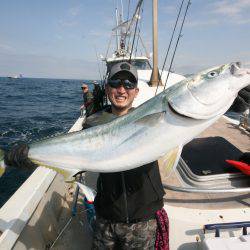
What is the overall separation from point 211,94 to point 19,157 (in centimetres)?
209

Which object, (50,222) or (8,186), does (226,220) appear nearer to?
(50,222)

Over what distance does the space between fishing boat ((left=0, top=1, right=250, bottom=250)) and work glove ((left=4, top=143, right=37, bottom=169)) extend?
1.12 m

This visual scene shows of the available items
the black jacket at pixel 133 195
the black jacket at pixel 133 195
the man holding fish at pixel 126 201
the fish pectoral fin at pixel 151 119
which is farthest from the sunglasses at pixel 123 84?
the black jacket at pixel 133 195

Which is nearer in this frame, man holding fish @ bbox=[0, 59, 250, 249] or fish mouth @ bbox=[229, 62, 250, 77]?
fish mouth @ bbox=[229, 62, 250, 77]

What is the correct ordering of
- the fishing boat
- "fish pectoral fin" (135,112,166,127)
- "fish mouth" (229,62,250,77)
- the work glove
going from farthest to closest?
the fishing boat < the work glove < "fish pectoral fin" (135,112,166,127) < "fish mouth" (229,62,250,77)

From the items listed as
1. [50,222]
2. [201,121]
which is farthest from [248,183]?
[50,222]

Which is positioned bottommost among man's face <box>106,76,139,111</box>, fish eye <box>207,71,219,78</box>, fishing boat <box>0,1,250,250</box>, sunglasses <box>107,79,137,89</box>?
fishing boat <box>0,1,250,250</box>

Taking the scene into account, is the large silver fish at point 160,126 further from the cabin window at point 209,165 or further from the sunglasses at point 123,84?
the cabin window at point 209,165

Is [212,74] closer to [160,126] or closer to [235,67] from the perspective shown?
[235,67]

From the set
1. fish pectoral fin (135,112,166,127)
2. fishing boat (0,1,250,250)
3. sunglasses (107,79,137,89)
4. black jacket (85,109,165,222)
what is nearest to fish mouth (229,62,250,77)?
fish pectoral fin (135,112,166,127)

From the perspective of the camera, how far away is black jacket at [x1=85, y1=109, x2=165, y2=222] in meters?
2.85

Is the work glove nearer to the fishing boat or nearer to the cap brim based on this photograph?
the fishing boat

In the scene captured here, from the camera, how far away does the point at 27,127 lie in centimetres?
1625

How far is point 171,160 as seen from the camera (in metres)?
2.40
